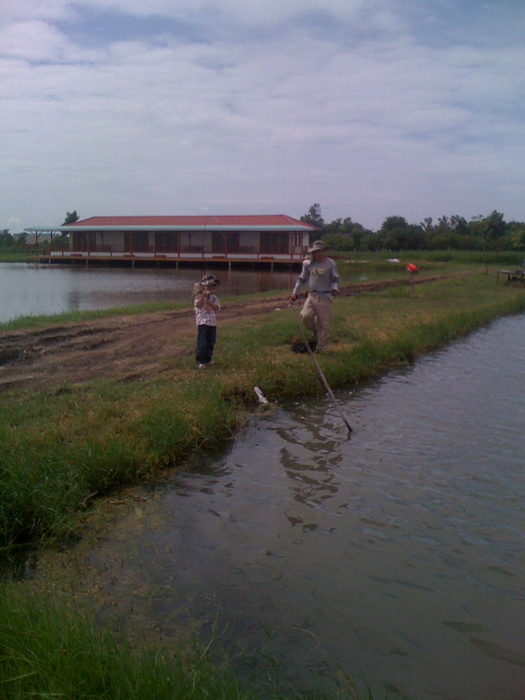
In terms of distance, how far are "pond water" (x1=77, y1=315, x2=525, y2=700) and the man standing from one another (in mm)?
2878

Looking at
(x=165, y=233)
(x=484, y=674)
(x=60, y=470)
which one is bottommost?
(x=484, y=674)

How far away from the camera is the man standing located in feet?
34.2

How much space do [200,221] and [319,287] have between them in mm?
46324

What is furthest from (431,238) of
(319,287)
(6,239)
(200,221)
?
(319,287)

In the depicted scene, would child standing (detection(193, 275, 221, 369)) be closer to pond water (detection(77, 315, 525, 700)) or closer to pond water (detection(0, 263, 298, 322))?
pond water (detection(77, 315, 525, 700))

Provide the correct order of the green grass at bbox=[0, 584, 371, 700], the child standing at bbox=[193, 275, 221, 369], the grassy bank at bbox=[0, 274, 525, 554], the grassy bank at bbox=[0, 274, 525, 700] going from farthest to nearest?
the child standing at bbox=[193, 275, 221, 369] → the grassy bank at bbox=[0, 274, 525, 554] → the grassy bank at bbox=[0, 274, 525, 700] → the green grass at bbox=[0, 584, 371, 700]

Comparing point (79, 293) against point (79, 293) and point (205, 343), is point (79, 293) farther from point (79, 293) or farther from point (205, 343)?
point (205, 343)

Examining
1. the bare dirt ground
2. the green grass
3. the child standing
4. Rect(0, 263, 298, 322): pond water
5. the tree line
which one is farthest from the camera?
the tree line

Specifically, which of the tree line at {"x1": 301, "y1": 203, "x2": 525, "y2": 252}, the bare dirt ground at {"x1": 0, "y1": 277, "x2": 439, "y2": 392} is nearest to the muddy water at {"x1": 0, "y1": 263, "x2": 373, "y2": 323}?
the bare dirt ground at {"x1": 0, "y1": 277, "x2": 439, "y2": 392}

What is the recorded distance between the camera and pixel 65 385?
821 cm

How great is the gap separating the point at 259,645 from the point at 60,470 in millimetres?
2447

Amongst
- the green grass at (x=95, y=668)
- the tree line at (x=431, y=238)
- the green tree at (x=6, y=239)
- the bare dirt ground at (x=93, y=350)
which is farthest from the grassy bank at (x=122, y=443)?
the green tree at (x=6, y=239)

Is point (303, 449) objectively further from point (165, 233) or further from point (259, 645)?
point (165, 233)

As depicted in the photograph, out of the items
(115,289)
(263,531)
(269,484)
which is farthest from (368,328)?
(115,289)
